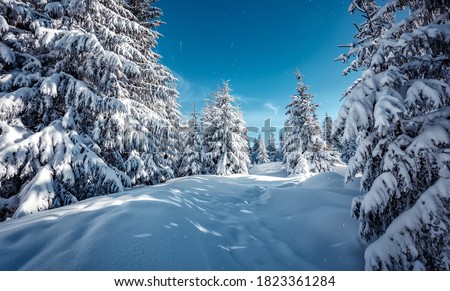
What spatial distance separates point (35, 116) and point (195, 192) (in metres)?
6.49

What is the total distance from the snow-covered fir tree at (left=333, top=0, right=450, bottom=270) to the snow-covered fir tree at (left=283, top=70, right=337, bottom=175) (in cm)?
1862

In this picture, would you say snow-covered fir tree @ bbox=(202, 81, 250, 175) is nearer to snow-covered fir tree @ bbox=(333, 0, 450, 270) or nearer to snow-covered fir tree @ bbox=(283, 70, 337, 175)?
snow-covered fir tree @ bbox=(283, 70, 337, 175)

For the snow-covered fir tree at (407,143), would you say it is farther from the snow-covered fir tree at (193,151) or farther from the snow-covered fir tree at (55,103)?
the snow-covered fir tree at (193,151)

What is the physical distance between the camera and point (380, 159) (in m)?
3.73

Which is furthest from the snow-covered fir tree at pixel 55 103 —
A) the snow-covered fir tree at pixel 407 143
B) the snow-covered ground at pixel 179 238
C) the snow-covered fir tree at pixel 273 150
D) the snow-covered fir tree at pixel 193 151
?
the snow-covered fir tree at pixel 273 150

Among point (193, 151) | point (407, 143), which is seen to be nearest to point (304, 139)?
point (193, 151)

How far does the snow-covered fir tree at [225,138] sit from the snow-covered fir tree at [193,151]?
0.66 m

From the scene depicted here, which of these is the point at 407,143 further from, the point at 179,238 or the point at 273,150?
the point at 273,150

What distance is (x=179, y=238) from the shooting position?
3.74m

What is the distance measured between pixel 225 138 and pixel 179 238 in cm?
1785

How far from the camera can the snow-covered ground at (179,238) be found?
306 cm
